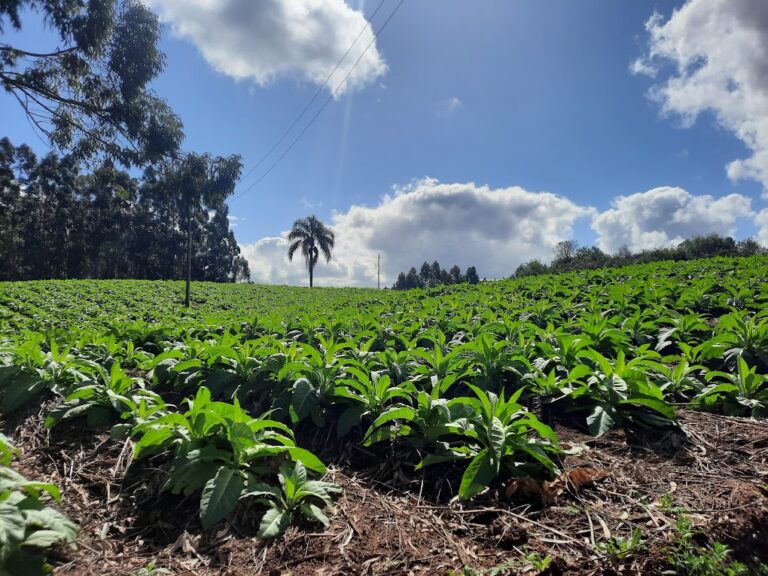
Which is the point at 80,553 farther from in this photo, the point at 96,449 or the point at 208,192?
the point at 208,192

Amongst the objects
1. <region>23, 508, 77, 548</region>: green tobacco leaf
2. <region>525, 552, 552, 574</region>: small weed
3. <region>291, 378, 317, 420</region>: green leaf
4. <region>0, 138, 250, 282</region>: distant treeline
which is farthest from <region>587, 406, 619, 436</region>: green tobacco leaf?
<region>0, 138, 250, 282</region>: distant treeline

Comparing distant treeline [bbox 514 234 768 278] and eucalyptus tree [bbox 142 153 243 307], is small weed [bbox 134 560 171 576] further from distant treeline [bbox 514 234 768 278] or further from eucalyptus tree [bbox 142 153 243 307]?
distant treeline [bbox 514 234 768 278]

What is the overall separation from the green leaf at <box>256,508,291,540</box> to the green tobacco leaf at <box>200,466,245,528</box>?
20 centimetres

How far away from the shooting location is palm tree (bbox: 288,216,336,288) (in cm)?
4775

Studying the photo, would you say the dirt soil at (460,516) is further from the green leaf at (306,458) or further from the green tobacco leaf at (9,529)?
the green tobacco leaf at (9,529)

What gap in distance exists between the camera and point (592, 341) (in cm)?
449

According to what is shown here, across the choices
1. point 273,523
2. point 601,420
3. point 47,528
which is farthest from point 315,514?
point 601,420


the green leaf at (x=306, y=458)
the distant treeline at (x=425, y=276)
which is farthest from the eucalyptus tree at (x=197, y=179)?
the distant treeline at (x=425, y=276)

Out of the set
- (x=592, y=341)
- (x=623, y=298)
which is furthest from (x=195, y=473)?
(x=623, y=298)

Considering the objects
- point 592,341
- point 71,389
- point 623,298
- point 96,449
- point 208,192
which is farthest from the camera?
point 208,192

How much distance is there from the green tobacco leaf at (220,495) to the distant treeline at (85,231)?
44.9 metres

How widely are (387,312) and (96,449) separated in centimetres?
754

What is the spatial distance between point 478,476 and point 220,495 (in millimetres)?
1430

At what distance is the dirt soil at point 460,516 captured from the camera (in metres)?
1.91
